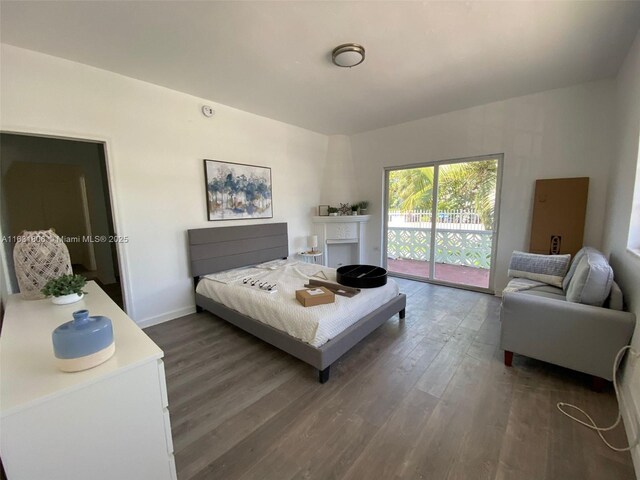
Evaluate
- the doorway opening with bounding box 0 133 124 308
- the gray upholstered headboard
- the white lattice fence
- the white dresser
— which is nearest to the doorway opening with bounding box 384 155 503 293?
the white lattice fence

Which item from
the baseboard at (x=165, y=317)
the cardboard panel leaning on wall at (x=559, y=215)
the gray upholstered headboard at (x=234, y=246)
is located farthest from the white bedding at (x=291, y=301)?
the cardboard panel leaning on wall at (x=559, y=215)

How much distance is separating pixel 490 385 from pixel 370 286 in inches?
50.0

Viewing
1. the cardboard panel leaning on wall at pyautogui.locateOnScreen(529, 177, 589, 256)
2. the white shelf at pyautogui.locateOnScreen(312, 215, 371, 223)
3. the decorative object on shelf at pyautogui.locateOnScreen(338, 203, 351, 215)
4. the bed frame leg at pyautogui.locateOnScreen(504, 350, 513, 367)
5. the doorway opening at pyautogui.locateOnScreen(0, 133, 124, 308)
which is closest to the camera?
the bed frame leg at pyautogui.locateOnScreen(504, 350, 513, 367)

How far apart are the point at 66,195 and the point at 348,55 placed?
5.11 metres

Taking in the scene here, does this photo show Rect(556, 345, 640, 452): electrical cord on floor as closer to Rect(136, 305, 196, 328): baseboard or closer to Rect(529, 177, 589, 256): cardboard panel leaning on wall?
Rect(529, 177, 589, 256): cardboard panel leaning on wall

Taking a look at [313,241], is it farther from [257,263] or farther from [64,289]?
[64,289]

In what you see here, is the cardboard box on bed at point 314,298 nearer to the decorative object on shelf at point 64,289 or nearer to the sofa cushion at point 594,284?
the decorative object on shelf at point 64,289

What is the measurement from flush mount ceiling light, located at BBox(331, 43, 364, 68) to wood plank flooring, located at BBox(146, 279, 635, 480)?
8.88 ft

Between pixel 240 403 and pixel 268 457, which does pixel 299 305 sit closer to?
pixel 240 403

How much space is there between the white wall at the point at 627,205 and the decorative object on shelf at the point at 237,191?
3.96m

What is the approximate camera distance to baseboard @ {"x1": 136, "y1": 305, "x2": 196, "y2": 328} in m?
3.05

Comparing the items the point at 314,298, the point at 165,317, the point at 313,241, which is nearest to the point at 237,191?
the point at 313,241

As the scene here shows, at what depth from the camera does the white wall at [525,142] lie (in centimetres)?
302

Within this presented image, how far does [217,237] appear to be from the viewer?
350 centimetres
